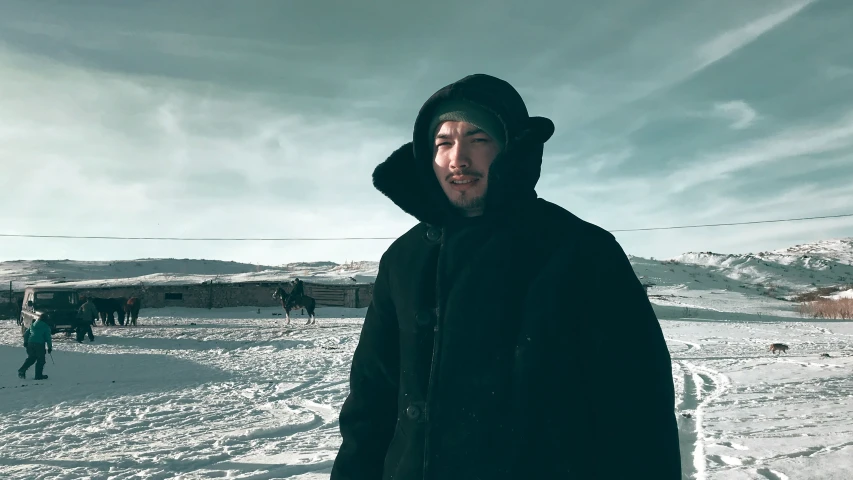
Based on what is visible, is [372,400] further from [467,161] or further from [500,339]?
[467,161]

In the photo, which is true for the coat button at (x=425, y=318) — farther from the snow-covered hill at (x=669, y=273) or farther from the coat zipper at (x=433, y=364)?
the snow-covered hill at (x=669, y=273)

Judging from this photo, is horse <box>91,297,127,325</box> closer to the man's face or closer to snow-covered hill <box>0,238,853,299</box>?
snow-covered hill <box>0,238,853,299</box>

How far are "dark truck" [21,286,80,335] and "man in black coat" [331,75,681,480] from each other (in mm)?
19683

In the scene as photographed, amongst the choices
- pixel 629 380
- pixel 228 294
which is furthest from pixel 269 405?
pixel 228 294

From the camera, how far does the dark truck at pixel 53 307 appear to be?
17938mm

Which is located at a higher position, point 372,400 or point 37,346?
point 372,400

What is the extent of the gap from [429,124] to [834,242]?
10903 cm

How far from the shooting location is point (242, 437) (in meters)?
6.21

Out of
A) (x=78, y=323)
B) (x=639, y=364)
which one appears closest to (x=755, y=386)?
(x=639, y=364)

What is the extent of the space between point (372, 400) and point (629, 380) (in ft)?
2.82

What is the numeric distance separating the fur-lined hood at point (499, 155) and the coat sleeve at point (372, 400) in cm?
33

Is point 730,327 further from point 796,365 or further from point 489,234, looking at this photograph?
point 489,234

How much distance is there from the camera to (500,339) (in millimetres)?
1621

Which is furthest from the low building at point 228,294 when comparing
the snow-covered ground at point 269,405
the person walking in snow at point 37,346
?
the person walking in snow at point 37,346
